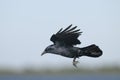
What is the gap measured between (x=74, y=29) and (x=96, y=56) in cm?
155

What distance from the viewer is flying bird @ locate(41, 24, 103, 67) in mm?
15664

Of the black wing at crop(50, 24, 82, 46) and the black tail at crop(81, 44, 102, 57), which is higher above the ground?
the black wing at crop(50, 24, 82, 46)

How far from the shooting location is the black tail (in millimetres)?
15609

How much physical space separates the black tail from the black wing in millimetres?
520

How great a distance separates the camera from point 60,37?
16.5 metres

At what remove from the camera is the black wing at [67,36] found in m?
16.3

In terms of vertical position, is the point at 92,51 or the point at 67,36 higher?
the point at 67,36

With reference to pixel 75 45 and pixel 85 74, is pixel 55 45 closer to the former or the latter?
pixel 75 45

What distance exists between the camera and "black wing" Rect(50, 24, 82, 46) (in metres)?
16.3

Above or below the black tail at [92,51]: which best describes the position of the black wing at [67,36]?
above

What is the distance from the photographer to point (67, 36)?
16.6m

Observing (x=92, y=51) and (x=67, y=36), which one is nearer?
(x=92, y=51)

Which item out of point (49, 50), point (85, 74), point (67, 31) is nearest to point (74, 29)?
point (67, 31)

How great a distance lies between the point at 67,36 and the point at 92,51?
1.12 meters
